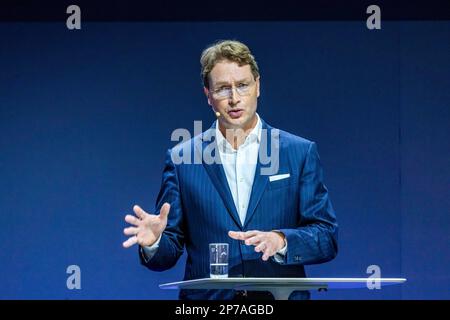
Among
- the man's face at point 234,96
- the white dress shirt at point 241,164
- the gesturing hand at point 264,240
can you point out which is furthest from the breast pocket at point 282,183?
the gesturing hand at point 264,240

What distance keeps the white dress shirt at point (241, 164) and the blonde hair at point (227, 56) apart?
0.29 metres

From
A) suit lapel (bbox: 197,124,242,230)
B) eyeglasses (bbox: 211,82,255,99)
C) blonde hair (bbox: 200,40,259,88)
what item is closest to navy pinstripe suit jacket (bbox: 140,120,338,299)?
suit lapel (bbox: 197,124,242,230)

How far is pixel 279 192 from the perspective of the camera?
193 inches

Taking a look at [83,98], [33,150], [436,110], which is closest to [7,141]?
[33,150]

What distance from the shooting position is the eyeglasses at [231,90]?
5.04 metres

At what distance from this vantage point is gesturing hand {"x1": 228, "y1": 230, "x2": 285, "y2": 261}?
13.0 feet

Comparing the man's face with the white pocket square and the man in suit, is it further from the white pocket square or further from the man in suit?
the white pocket square

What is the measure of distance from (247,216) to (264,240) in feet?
2.54

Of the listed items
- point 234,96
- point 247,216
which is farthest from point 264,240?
point 234,96

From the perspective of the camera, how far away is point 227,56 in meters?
5.14

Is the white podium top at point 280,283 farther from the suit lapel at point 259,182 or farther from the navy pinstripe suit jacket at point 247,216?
the suit lapel at point 259,182

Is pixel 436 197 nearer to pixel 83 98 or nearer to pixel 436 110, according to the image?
pixel 436 110
